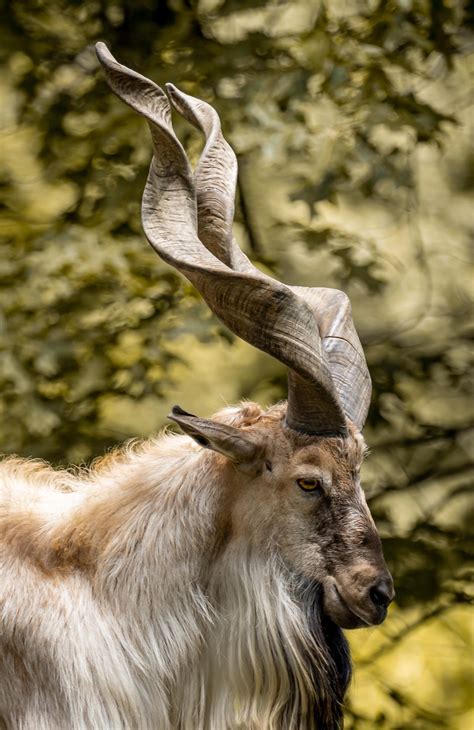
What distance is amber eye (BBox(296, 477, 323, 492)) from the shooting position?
4242 mm

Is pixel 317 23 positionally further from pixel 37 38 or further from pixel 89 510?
pixel 89 510

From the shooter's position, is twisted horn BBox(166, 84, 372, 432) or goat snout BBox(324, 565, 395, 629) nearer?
goat snout BBox(324, 565, 395, 629)

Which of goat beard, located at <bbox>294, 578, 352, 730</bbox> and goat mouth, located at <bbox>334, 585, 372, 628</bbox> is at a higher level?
goat mouth, located at <bbox>334, 585, 372, 628</bbox>

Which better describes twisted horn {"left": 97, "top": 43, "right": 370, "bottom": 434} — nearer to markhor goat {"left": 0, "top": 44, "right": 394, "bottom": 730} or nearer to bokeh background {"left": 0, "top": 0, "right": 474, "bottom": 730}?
markhor goat {"left": 0, "top": 44, "right": 394, "bottom": 730}

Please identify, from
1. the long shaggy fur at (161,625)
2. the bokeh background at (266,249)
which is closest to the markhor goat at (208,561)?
the long shaggy fur at (161,625)

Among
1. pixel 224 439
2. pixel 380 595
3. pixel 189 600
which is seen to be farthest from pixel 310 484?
pixel 189 600

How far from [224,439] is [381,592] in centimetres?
69

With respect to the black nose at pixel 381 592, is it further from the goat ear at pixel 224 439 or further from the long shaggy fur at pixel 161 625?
the goat ear at pixel 224 439

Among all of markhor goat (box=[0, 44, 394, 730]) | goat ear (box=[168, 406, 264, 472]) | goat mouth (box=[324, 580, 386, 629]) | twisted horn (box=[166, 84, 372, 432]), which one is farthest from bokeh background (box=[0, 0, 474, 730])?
goat mouth (box=[324, 580, 386, 629])

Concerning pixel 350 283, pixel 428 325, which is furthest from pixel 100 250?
pixel 428 325

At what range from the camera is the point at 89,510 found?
458 centimetres

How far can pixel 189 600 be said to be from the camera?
439 centimetres

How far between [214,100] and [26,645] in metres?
4.99

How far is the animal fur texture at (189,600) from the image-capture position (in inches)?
169
